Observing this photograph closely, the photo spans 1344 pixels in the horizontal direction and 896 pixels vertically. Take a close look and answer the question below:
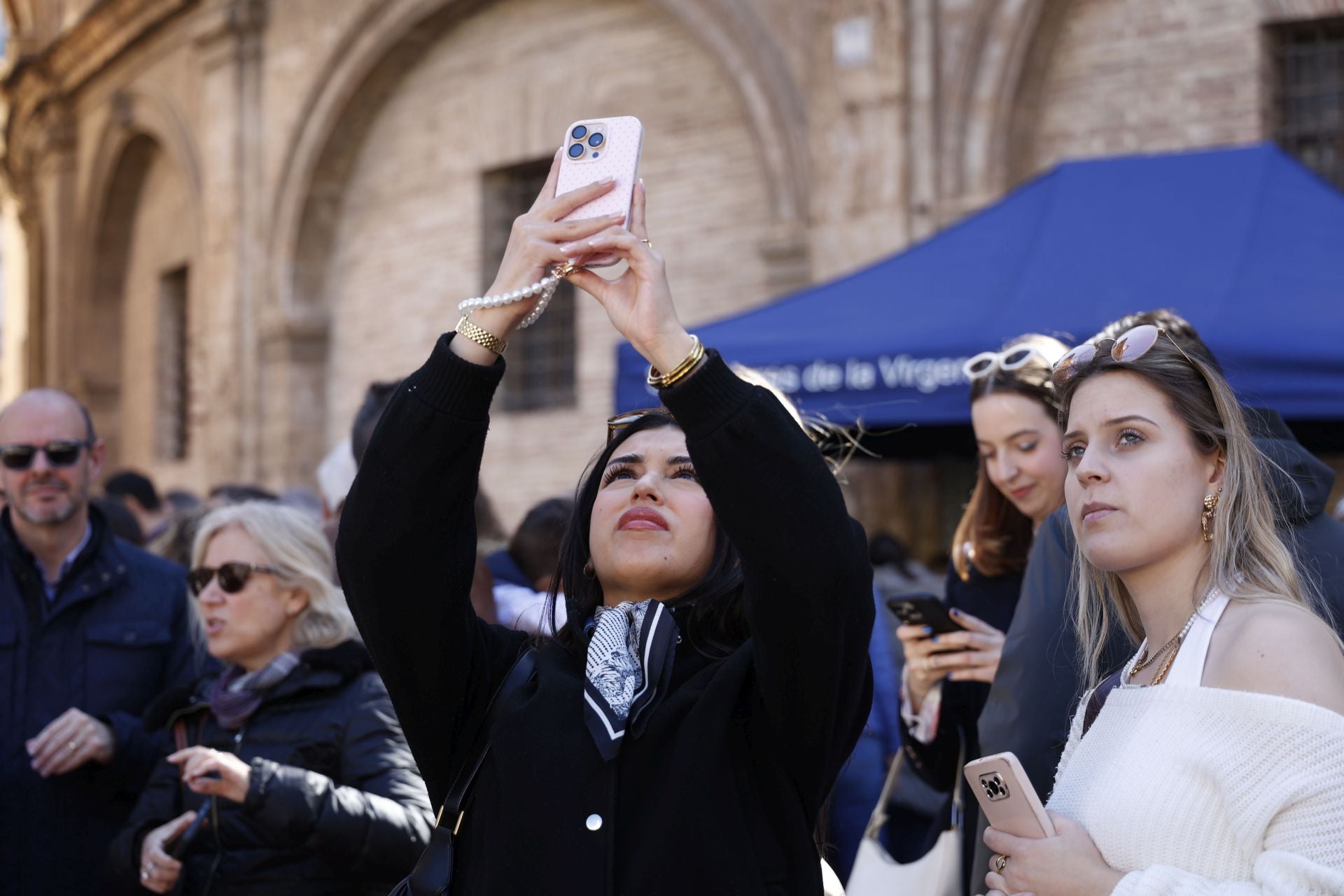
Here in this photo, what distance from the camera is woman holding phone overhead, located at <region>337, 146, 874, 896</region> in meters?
2.09

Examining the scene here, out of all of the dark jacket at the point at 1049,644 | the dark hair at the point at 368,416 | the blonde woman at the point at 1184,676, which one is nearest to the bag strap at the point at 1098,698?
the blonde woman at the point at 1184,676

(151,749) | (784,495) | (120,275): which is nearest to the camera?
(784,495)

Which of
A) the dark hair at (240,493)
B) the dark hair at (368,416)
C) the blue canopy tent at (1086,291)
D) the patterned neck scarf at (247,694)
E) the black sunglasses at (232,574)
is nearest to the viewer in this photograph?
the patterned neck scarf at (247,694)

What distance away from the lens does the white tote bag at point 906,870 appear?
3514 mm

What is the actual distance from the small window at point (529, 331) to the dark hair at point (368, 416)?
7.27m

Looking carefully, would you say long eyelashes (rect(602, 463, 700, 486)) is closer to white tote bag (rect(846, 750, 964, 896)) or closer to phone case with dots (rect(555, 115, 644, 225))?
phone case with dots (rect(555, 115, 644, 225))

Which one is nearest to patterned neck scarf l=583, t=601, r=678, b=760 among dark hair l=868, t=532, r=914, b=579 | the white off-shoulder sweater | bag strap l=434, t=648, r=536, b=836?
bag strap l=434, t=648, r=536, b=836

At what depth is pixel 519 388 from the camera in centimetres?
1300

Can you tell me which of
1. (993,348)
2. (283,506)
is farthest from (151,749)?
(993,348)

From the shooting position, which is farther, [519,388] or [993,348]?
[519,388]

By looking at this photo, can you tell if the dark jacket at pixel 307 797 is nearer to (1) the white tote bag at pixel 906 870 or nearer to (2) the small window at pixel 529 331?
(1) the white tote bag at pixel 906 870

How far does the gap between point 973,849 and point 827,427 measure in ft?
3.57

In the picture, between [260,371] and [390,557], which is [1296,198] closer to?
[390,557]

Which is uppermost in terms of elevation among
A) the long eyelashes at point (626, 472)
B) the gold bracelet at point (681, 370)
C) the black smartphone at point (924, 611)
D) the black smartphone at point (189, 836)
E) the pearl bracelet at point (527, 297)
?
the pearl bracelet at point (527, 297)
